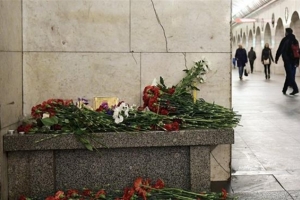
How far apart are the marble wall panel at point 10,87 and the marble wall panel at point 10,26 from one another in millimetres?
83

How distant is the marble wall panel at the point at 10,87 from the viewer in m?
4.30

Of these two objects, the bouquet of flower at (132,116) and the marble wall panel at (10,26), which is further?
the bouquet of flower at (132,116)

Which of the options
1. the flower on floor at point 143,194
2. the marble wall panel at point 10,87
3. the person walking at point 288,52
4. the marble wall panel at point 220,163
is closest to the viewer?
the flower on floor at point 143,194

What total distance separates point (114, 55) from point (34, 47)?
0.87 meters

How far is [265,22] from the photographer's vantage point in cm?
3909

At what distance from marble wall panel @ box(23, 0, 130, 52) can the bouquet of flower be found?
25.5 inches

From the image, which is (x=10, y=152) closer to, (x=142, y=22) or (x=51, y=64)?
(x=51, y=64)

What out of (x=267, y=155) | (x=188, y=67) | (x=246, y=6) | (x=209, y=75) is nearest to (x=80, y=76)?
(x=188, y=67)

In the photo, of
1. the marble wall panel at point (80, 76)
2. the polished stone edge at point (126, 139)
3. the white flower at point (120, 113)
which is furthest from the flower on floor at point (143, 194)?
the marble wall panel at point (80, 76)

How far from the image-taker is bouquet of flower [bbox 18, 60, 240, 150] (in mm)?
4461

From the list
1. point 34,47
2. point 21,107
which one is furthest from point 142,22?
point 21,107

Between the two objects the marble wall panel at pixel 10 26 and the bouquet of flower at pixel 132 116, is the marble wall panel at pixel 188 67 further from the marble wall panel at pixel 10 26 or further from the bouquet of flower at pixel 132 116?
the marble wall panel at pixel 10 26

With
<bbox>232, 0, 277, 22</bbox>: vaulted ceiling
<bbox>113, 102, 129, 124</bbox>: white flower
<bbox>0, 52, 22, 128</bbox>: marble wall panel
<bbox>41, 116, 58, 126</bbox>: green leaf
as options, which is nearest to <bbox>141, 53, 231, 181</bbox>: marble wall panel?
<bbox>113, 102, 129, 124</bbox>: white flower

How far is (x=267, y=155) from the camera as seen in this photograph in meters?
6.59
